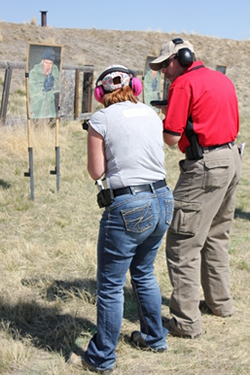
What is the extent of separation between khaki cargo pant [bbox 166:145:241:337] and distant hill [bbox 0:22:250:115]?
17.0 m

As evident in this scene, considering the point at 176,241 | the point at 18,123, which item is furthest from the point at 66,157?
the point at 176,241

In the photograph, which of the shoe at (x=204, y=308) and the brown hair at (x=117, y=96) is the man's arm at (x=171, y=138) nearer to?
the brown hair at (x=117, y=96)

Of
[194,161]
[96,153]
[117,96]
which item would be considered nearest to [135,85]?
[117,96]

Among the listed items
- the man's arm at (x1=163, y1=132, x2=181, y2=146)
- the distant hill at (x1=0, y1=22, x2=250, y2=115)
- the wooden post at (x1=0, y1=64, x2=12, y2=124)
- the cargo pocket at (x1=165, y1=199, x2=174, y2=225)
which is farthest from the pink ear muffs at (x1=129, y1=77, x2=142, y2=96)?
the distant hill at (x1=0, y1=22, x2=250, y2=115)

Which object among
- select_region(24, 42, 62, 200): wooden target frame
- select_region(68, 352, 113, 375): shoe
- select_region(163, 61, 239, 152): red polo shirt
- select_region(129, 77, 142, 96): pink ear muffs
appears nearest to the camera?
select_region(129, 77, 142, 96): pink ear muffs

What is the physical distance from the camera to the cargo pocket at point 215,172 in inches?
137

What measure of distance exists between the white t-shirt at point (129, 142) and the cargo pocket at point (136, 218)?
0.15 metres

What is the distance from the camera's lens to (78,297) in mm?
4324

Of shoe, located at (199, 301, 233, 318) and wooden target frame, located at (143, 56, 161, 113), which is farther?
wooden target frame, located at (143, 56, 161, 113)

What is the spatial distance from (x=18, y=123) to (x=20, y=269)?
7030 millimetres

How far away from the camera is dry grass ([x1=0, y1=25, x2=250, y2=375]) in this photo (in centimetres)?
336

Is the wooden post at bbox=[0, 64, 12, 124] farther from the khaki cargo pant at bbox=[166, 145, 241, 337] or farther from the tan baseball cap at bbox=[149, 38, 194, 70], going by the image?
the khaki cargo pant at bbox=[166, 145, 241, 337]

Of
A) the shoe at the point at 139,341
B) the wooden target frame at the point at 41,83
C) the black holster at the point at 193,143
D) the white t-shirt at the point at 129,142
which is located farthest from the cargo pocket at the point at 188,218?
the wooden target frame at the point at 41,83

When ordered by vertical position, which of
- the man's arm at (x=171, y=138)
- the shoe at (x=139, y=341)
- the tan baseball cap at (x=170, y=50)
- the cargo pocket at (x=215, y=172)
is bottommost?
the shoe at (x=139, y=341)
